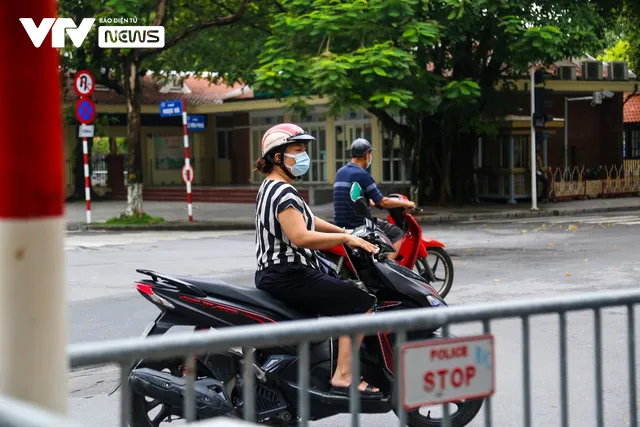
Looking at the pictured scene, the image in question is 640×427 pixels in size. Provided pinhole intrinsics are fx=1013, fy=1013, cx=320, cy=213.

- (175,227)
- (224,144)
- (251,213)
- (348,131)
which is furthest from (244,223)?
(224,144)

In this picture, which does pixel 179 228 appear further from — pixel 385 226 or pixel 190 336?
pixel 190 336

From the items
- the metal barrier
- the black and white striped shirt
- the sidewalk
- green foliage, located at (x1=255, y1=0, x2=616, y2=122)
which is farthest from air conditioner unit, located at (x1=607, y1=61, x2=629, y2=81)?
the metal barrier

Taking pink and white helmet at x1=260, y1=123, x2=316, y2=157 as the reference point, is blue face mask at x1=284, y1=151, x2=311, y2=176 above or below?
below

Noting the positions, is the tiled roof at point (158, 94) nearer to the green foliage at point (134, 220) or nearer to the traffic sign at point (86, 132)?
the green foliage at point (134, 220)

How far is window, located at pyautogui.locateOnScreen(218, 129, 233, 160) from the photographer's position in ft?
152

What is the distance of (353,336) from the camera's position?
2.98 meters

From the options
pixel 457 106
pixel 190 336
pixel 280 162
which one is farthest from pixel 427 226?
pixel 190 336

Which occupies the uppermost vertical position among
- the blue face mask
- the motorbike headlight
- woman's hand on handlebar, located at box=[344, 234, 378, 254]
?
the blue face mask

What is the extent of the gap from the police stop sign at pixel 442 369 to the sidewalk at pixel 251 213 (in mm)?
19541

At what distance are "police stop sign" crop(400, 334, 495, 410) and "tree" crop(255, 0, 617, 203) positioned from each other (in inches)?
707

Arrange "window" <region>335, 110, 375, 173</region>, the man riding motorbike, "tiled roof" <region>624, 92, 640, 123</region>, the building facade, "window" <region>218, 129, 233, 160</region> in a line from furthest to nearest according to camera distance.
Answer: "window" <region>218, 129, 233, 160</region> < "tiled roof" <region>624, 92, 640, 123</region> < "window" <region>335, 110, 375, 173</region> < the building facade < the man riding motorbike

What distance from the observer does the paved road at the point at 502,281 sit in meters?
3.75

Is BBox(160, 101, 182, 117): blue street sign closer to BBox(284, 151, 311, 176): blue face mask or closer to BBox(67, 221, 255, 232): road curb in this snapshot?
BBox(67, 221, 255, 232): road curb

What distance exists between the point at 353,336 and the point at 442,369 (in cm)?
33
